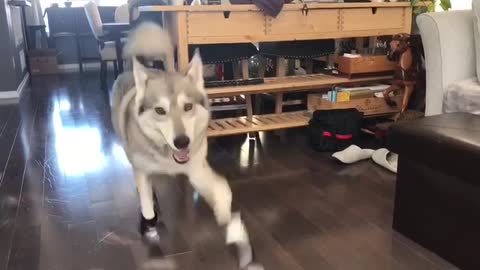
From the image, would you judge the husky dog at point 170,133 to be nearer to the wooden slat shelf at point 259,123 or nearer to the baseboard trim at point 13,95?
the wooden slat shelf at point 259,123

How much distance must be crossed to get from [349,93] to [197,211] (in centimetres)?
147

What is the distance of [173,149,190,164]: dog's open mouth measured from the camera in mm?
1596

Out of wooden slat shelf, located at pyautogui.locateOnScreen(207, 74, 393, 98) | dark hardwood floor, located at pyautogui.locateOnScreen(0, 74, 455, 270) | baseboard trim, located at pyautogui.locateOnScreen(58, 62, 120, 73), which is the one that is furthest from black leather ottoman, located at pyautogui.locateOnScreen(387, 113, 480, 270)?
baseboard trim, located at pyautogui.locateOnScreen(58, 62, 120, 73)

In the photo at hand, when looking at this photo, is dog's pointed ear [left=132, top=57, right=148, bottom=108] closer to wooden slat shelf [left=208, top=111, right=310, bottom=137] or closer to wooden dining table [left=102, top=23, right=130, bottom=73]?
wooden slat shelf [left=208, top=111, right=310, bottom=137]

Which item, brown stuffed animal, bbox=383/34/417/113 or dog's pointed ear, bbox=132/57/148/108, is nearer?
dog's pointed ear, bbox=132/57/148/108

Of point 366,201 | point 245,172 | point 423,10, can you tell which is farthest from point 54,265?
point 423,10

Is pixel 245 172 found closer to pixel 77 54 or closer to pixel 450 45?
pixel 450 45

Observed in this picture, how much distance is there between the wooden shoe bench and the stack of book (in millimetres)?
50

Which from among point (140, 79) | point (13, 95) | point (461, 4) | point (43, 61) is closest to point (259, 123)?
point (140, 79)

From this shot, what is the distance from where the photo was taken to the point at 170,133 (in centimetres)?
153

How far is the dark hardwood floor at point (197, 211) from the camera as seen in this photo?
5.29 ft

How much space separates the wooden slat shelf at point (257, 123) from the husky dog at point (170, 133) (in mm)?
942

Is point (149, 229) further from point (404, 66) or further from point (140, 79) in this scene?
point (404, 66)

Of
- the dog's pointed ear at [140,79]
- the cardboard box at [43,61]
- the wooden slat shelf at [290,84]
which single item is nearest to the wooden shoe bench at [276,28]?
the wooden slat shelf at [290,84]
